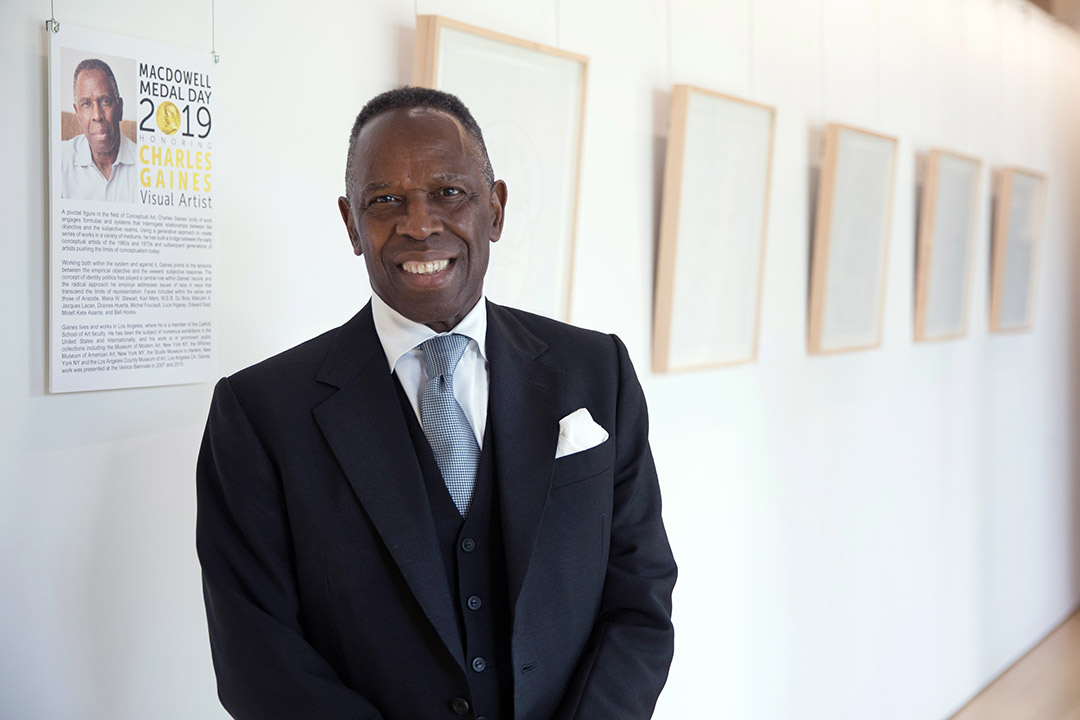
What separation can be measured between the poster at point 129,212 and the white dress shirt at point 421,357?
0.56 m

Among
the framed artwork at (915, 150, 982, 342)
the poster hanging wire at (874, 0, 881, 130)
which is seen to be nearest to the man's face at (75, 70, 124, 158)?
the poster hanging wire at (874, 0, 881, 130)

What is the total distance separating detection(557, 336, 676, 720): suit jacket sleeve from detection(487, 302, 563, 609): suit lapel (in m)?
0.18

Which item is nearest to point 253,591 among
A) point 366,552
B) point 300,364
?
point 366,552

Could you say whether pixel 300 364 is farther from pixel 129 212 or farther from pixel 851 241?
pixel 851 241

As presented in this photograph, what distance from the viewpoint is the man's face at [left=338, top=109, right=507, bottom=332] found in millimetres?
1654

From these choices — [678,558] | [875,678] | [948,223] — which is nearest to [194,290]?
[678,558]

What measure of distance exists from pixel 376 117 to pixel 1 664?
4.08 ft

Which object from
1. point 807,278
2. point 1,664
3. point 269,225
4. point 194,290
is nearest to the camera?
point 1,664

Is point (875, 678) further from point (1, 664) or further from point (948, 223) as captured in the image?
point (1, 664)

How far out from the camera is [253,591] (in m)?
1.64

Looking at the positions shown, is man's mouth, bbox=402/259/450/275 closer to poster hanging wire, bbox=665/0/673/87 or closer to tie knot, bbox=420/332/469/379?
tie knot, bbox=420/332/469/379

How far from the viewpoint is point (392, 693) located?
1688 mm

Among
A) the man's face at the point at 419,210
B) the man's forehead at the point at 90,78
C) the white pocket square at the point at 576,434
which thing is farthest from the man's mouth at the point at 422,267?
the man's forehead at the point at 90,78

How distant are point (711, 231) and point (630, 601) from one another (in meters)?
1.90
